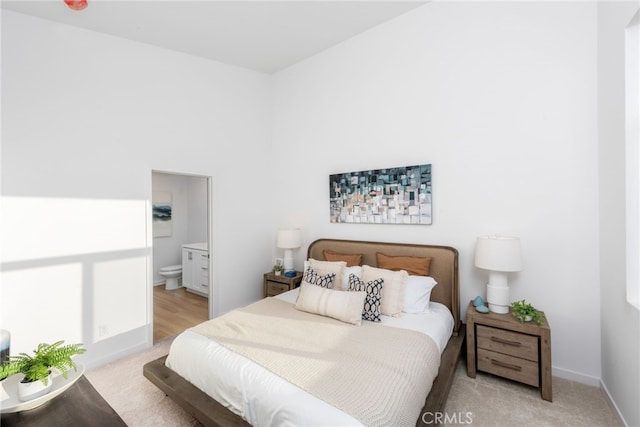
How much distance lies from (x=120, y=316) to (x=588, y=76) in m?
4.82

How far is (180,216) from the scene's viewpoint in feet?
Result: 19.2

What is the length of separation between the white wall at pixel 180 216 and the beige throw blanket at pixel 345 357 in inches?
151

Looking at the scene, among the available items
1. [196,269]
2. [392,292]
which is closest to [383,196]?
[392,292]

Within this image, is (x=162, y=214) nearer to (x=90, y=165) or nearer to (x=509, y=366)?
(x=90, y=165)

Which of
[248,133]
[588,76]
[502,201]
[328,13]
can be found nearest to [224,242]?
[248,133]

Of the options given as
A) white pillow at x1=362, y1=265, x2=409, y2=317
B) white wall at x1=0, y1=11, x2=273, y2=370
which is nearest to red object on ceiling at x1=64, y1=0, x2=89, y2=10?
white wall at x1=0, y1=11, x2=273, y2=370

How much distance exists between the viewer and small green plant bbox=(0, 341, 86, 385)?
1243 millimetres

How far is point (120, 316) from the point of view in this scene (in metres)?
2.88

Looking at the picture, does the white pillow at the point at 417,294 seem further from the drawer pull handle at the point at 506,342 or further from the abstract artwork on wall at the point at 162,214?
the abstract artwork on wall at the point at 162,214

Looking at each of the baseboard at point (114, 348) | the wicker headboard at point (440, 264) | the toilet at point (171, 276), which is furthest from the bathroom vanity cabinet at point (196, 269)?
the wicker headboard at point (440, 264)

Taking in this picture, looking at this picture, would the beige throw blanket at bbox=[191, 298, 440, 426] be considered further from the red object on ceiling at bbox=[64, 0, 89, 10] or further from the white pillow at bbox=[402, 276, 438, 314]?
the red object on ceiling at bbox=[64, 0, 89, 10]

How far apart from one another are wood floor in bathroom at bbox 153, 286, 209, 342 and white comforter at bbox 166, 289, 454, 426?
1687mm

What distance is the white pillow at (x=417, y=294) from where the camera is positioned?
2445mm

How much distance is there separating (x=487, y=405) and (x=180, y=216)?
5848 millimetres
